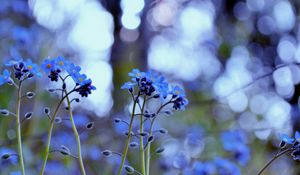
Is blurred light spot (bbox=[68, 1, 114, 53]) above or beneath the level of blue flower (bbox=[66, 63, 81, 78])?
above

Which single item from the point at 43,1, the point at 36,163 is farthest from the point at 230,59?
the point at 36,163

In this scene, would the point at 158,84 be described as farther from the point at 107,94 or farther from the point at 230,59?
the point at 230,59

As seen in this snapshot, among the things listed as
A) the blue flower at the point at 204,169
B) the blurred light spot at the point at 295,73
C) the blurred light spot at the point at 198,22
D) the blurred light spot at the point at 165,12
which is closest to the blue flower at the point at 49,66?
the blue flower at the point at 204,169

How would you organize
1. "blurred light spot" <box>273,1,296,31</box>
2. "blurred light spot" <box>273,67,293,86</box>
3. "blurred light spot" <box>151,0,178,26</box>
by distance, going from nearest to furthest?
"blurred light spot" <box>273,67,293,86</box>
"blurred light spot" <box>273,1,296,31</box>
"blurred light spot" <box>151,0,178,26</box>

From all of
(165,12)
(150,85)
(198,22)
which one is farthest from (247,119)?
(150,85)

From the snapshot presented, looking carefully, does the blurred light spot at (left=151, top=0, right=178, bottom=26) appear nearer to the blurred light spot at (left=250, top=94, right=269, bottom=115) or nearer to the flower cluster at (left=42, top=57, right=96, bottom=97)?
the blurred light spot at (left=250, top=94, right=269, bottom=115)

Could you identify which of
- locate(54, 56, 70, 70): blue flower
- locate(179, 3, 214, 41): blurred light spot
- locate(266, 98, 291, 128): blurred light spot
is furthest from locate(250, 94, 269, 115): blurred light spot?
locate(54, 56, 70, 70): blue flower

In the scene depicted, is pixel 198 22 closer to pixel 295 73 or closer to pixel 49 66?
pixel 295 73
